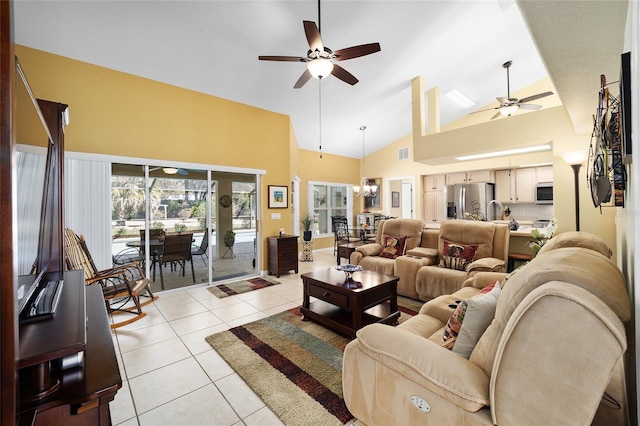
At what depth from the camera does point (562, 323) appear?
877mm

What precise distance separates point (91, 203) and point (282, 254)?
2.96 meters

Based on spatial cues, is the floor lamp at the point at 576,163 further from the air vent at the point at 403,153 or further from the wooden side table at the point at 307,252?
the wooden side table at the point at 307,252

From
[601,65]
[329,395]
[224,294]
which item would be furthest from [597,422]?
[224,294]

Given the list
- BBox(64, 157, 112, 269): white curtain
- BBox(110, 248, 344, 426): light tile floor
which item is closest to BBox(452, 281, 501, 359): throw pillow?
BBox(110, 248, 344, 426): light tile floor

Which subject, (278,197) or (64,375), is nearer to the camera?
(64,375)

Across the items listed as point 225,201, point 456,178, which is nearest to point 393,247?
point 225,201

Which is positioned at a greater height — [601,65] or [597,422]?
[601,65]

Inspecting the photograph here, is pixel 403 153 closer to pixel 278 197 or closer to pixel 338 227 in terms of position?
pixel 338 227

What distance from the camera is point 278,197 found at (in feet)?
18.1

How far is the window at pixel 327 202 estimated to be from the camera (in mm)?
7891

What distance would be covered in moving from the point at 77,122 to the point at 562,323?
491 centimetres

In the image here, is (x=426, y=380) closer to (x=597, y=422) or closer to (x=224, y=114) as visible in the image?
(x=597, y=422)

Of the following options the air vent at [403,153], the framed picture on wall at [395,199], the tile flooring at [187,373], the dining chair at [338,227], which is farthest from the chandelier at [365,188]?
the tile flooring at [187,373]

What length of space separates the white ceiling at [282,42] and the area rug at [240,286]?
3.20 m
